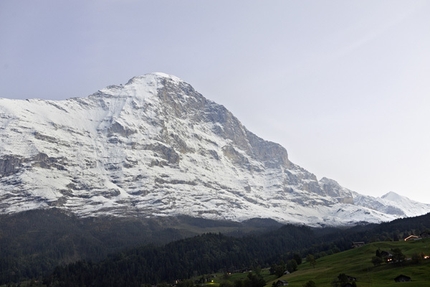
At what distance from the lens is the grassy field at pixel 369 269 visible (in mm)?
112062

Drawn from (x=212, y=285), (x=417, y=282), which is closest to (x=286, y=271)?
(x=212, y=285)

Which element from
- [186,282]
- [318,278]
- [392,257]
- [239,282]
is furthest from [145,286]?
[392,257]

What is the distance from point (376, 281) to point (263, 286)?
146ft

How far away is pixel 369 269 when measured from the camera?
133 metres

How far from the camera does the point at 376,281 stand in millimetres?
114312

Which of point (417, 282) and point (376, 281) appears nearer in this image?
point (417, 282)

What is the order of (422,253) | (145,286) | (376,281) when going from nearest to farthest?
1. (376,281)
2. (422,253)
3. (145,286)

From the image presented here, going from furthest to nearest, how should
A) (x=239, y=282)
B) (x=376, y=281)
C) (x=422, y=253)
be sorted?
(x=239, y=282)
(x=422, y=253)
(x=376, y=281)

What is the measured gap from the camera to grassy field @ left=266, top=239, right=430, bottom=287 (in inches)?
4412

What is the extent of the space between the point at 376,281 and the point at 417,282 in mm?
12193

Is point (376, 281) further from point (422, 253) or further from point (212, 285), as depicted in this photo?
Answer: point (212, 285)

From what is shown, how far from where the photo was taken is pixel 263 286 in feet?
488

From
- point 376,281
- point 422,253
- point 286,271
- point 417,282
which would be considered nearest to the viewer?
point 417,282

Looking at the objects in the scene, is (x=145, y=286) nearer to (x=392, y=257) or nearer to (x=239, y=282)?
(x=239, y=282)
